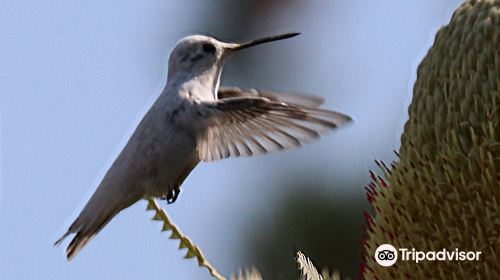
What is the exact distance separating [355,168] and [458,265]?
2.84 meters

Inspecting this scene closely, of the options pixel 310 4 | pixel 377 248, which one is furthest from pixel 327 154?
pixel 377 248

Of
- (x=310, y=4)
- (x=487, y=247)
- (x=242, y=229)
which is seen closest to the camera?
(x=487, y=247)

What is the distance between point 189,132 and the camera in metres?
6.55

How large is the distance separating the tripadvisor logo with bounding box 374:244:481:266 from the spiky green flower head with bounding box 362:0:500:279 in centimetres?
2

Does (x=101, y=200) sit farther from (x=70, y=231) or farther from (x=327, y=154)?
(x=327, y=154)

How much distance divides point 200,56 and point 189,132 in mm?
356

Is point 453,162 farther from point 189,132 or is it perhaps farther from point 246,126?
point 189,132

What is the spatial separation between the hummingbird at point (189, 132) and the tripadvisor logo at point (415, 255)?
2.54ft

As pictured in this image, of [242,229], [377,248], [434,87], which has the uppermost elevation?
[434,87]

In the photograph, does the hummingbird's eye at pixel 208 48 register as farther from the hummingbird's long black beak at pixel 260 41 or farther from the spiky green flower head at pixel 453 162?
the spiky green flower head at pixel 453 162

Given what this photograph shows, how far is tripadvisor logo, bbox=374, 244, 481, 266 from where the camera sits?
5355 mm

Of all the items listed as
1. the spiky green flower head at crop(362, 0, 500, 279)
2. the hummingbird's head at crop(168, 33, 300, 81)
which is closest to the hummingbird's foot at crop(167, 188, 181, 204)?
the hummingbird's head at crop(168, 33, 300, 81)

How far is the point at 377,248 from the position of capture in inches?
220

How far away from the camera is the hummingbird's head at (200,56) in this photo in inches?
262
